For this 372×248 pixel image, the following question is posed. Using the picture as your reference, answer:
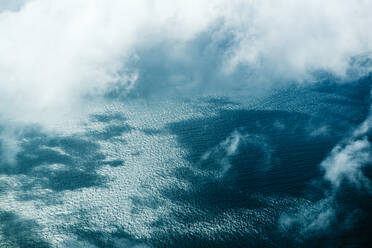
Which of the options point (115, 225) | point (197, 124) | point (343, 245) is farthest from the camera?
point (197, 124)

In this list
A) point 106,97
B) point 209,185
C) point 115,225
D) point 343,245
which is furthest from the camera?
point 106,97

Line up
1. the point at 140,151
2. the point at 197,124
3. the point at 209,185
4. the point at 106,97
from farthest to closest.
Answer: the point at 106,97 → the point at 197,124 → the point at 140,151 → the point at 209,185

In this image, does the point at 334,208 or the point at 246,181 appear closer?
the point at 334,208

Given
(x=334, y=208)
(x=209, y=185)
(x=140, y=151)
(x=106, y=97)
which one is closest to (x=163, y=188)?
(x=209, y=185)

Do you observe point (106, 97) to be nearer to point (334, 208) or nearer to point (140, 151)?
point (140, 151)

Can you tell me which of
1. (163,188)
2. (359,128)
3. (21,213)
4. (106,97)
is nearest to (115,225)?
(163,188)

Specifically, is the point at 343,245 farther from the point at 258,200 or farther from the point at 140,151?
the point at 140,151

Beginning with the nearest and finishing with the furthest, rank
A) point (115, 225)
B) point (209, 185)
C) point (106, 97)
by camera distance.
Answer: point (115, 225) < point (209, 185) < point (106, 97)

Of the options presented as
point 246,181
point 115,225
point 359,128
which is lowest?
point 115,225

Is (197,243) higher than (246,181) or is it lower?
lower
